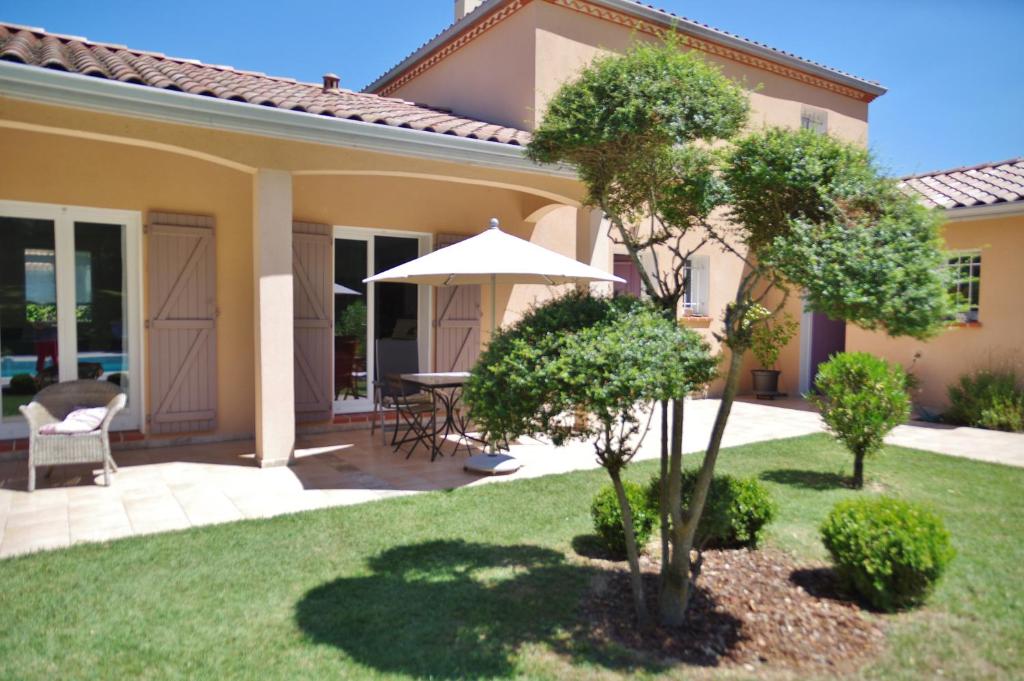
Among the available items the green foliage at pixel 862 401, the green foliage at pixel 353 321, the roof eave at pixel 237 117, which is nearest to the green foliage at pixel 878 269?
the green foliage at pixel 862 401

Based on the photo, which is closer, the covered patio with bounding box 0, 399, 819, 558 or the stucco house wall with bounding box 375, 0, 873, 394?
the covered patio with bounding box 0, 399, 819, 558

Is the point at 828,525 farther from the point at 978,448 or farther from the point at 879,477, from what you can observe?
the point at 978,448

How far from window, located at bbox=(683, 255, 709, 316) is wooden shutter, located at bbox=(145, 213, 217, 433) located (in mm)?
7922

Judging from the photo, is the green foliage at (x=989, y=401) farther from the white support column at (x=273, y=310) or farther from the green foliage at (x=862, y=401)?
the white support column at (x=273, y=310)

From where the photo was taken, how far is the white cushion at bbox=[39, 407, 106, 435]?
5516mm

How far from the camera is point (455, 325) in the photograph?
29.9ft

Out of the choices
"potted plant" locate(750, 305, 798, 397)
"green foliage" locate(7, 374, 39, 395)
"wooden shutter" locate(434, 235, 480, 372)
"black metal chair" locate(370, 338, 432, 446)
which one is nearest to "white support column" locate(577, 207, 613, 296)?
"wooden shutter" locate(434, 235, 480, 372)

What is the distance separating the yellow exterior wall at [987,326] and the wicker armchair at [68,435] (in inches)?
376

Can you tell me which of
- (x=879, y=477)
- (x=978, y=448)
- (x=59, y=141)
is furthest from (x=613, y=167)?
(x=978, y=448)

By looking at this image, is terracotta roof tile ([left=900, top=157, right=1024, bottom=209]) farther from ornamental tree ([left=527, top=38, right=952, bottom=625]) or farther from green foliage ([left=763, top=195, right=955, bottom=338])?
green foliage ([left=763, top=195, right=955, bottom=338])

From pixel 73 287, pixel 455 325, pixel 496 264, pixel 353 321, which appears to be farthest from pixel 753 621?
pixel 73 287

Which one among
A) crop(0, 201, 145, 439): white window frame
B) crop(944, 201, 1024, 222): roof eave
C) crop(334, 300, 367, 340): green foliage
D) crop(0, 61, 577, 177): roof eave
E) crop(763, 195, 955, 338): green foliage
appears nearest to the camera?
crop(763, 195, 955, 338): green foliage

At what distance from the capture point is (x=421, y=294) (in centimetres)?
930

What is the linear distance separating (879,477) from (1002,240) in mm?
5848
